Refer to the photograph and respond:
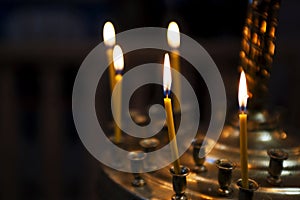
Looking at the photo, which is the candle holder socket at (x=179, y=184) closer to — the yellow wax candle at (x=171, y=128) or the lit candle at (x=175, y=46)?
the yellow wax candle at (x=171, y=128)

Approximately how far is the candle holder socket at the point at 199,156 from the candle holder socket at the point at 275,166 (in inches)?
3.8

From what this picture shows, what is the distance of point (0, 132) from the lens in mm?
1785

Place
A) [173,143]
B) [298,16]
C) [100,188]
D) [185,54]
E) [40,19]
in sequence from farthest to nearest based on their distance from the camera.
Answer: [40,19] < [298,16] < [185,54] < [100,188] < [173,143]

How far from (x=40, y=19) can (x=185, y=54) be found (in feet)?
4.67

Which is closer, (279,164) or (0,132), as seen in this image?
(279,164)

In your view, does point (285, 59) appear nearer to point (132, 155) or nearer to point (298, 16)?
point (298, 16)

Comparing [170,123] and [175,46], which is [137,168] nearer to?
[170,123]

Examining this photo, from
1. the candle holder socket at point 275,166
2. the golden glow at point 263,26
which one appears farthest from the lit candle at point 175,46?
the candle holder socket at point 275,166

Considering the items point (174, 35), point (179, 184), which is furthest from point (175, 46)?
point (179, 184)

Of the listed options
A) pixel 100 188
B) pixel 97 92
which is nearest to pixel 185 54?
pixel 97 92

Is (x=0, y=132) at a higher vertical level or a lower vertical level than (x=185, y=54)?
lower

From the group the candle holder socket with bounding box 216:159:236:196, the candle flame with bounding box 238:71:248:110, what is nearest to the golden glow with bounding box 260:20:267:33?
the candle flame with bounding box 238:71:248:110

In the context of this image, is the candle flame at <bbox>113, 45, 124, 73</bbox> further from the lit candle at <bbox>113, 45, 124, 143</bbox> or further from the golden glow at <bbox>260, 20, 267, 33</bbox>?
the golden glow at <bbox>260, 20, 267, 33</bbox>

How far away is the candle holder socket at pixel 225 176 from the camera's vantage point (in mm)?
522
